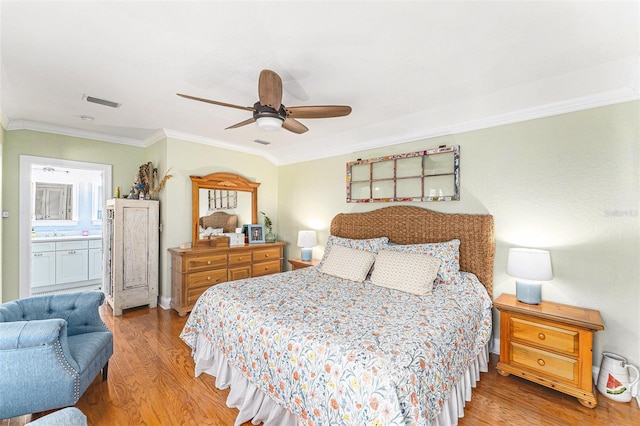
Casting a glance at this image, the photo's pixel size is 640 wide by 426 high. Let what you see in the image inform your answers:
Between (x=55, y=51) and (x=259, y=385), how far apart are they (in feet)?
9.11

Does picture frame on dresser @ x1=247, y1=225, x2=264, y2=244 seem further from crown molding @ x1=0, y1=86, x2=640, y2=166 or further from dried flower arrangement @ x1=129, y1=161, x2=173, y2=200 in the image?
dried flower arrangement @ x1=129, y1=161, x2=173, y2=200

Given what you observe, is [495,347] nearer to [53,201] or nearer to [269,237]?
[269,237]

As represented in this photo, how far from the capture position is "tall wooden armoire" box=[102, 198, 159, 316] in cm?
366

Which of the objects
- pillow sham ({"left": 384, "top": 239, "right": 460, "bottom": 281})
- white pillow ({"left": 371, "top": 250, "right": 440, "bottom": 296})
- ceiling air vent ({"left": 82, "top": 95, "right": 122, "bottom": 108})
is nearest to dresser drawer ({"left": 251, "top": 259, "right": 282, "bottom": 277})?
white pillow ({"left": 371, "top": 250, "right": 440, "bottom": 296})

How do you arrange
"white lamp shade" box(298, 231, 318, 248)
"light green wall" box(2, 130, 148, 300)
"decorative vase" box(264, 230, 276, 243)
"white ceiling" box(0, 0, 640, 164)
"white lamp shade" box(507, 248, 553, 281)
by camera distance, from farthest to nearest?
"decorative vase" box(264, 230, 276, 243), "white lamp shade" box(298, 231, 318, 248), "light green wall" box(2, 130, 148, 300), "white lamp shade" box(507, 248, 553, 281), "white ceiling" box(0, 0, 640, 164)

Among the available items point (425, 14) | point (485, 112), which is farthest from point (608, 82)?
point (425, 14)

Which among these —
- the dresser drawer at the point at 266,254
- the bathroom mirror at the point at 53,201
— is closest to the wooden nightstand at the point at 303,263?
the dresser drawer at the point at 266,254

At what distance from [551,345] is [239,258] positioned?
12.2 ft

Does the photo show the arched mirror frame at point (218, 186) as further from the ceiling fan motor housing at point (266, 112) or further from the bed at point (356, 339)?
the ceiling fan motor housing at point (266, 112)

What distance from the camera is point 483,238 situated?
110 inches

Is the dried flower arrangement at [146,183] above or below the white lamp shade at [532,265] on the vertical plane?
above

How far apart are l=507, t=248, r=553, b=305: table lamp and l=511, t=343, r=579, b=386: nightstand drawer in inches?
15.8

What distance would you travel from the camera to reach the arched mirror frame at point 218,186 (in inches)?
163

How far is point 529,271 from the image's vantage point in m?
2.31
